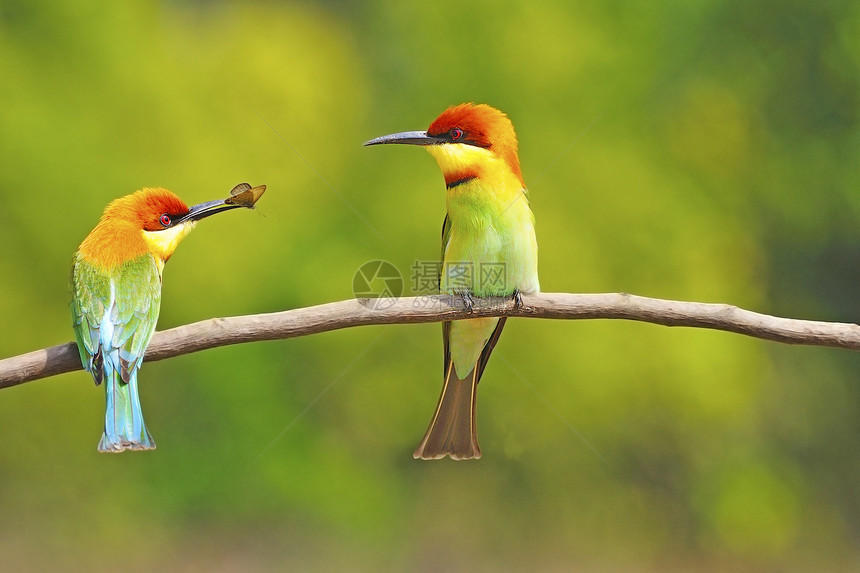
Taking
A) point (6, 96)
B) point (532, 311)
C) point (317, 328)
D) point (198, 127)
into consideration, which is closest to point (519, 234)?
point (532, 311)

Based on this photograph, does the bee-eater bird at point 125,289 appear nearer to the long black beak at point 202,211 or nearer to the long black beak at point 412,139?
the long black beak at point 202,211

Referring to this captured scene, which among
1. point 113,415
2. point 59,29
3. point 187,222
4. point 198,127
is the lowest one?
point 113,415

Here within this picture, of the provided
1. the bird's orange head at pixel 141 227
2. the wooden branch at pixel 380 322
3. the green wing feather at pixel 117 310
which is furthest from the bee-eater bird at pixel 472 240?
the green wing feather at pixel 117 310

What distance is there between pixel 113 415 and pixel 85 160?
2.38 metres

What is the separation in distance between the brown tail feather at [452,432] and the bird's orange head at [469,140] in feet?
1.64

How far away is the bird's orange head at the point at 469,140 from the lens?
1.97 meters

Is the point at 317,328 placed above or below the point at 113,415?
above

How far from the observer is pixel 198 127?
3838mm

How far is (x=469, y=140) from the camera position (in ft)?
6.60

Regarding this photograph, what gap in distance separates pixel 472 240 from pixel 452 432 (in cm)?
49

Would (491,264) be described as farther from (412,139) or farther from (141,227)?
(141,227)

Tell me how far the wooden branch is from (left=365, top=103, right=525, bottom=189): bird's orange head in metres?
0.41

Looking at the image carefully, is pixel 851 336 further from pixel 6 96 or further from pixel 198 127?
pixel 6 96

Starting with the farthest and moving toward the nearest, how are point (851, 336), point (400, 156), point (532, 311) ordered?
point (400, 156)
point (532, 311)
point (851, 336)
